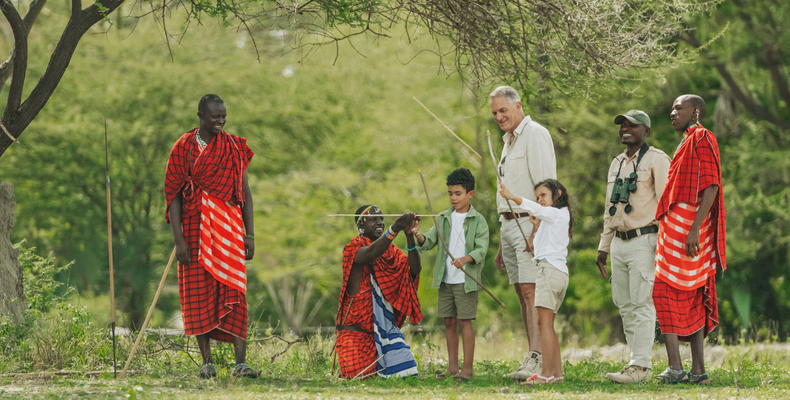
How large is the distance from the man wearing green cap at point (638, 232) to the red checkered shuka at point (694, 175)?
0.54 feet

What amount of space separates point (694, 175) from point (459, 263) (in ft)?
6.09

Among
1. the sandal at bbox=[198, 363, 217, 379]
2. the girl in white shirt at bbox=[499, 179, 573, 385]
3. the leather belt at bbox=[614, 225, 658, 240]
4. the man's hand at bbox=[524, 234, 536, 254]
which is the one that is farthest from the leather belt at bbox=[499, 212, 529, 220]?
the sandal at bbox=[198, 363, 217, 379]

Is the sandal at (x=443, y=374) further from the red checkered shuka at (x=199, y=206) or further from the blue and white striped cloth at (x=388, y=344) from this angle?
the red checkered shuka at (x=199, y=206)

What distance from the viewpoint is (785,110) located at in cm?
2033

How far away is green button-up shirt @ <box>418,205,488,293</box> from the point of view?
25.2 feet

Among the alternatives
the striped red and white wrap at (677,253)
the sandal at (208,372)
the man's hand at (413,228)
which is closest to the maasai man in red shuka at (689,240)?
the striped red and white wrap at (677,253)

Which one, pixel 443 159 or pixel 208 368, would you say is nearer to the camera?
pixel 208 368

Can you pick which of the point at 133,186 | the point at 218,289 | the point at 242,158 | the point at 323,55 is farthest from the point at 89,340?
the point at 323,55

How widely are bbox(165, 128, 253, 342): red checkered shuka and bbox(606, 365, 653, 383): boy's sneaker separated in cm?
288

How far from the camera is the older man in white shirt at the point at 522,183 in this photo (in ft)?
24.7

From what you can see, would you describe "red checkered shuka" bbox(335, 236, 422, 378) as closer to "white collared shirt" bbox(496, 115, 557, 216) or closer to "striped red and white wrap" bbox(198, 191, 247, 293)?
"striped red and white wrap" bbox(198, 191, 247, 293)

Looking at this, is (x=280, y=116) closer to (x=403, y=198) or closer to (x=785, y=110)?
(x=403, y=198)

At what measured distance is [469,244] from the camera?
779 centimetres

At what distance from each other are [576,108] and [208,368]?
13058 mm
